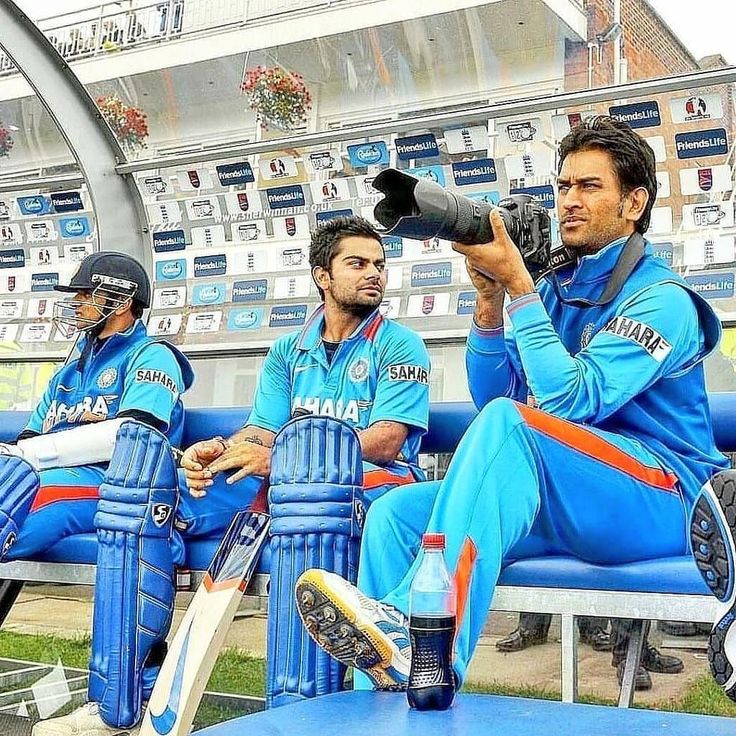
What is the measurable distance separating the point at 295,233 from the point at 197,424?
2.74 feet

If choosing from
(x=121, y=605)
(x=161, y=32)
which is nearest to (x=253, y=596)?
(x=121, y=605)

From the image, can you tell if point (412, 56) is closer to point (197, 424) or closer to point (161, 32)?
point (161, 32)

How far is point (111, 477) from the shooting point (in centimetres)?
221

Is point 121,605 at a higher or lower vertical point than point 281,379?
lower

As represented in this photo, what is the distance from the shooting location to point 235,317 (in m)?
3.61

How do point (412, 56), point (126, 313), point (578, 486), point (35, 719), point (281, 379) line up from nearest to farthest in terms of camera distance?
point (578, 486), point (35, 719), point (281, 379), point (126, 313), point (412, 56)

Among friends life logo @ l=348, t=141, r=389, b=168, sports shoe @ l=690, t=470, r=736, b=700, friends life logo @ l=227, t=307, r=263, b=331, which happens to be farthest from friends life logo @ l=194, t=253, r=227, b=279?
sports shoe @ l=690, t=470, r=736, b=700

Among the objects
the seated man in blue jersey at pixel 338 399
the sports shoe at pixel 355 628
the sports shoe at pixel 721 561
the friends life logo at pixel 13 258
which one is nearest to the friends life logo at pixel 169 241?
the friends life logo at pixel 13 258

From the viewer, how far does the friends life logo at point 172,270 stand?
3707 mm

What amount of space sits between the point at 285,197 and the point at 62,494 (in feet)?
4.79

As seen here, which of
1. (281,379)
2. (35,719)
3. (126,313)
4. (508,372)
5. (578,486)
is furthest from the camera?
(126,313)

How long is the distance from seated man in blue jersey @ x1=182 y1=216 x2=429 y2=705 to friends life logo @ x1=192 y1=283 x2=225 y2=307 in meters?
0.87

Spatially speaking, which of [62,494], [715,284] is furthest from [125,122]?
[715,284]

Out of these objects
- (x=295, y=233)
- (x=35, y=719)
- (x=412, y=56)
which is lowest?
(x=35, y=719)
